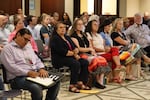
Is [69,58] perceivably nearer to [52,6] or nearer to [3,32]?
[3,32]

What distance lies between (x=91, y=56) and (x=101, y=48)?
1.55 ft

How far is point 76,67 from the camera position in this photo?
5.59m

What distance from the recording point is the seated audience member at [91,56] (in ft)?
19.4

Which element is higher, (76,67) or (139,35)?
(139,35)

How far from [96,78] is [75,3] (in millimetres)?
7552

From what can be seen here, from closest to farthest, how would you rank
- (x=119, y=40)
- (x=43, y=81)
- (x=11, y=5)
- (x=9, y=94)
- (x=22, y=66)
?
1. (x=9, y=94)
2. (x=43, y=81)
3. (x=22, y=66)
4. (x=119, y=40)
5. (x=11, y=5)

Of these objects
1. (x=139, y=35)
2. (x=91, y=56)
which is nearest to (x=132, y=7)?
(x=139, y=35)

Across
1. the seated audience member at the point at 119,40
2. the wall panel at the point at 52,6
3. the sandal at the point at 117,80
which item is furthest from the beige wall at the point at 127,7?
the sandal at the point at 117,80

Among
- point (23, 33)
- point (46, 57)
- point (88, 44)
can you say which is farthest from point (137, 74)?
point (23, 33)

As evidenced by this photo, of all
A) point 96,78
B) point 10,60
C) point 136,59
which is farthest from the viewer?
point 136,59

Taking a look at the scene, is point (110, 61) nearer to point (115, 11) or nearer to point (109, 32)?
point (109, 32)

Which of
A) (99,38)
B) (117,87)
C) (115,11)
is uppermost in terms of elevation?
(115,11)

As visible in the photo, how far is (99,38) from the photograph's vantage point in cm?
646

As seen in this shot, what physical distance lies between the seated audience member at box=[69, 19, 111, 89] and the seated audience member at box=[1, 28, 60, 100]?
1655mm
